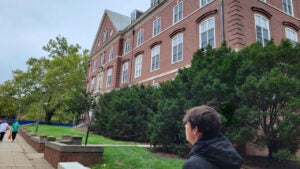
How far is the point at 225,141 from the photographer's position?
190 cm

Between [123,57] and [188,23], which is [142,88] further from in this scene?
[123,57]

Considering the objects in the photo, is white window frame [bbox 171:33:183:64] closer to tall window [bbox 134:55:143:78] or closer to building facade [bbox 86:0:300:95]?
building facade [bbox 86:0:300:95]

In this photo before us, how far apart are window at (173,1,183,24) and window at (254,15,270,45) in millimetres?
6334

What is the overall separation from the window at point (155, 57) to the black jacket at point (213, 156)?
18905 mm

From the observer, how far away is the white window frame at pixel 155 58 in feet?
68.4

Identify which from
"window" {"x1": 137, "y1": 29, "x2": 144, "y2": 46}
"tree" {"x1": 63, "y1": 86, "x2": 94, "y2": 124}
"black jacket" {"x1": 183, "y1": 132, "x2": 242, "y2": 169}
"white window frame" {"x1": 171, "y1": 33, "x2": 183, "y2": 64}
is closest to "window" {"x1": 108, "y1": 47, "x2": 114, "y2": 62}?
"window" {"x1": 137, "y1": 29, "x2": 144, "y2": 46}

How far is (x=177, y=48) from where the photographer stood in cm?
1855

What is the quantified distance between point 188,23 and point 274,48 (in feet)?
34.1

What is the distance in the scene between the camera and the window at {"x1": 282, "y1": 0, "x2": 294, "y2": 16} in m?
17.2

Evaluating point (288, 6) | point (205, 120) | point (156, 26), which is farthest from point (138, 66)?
point (205, 120)

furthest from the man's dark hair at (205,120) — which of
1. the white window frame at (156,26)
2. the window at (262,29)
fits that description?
the white window frame at (156,26)

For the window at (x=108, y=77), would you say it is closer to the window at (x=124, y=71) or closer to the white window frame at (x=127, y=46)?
the window at (x=124, y=71)

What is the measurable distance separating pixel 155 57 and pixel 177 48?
3.35 metres

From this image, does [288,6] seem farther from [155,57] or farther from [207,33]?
[155,57]
